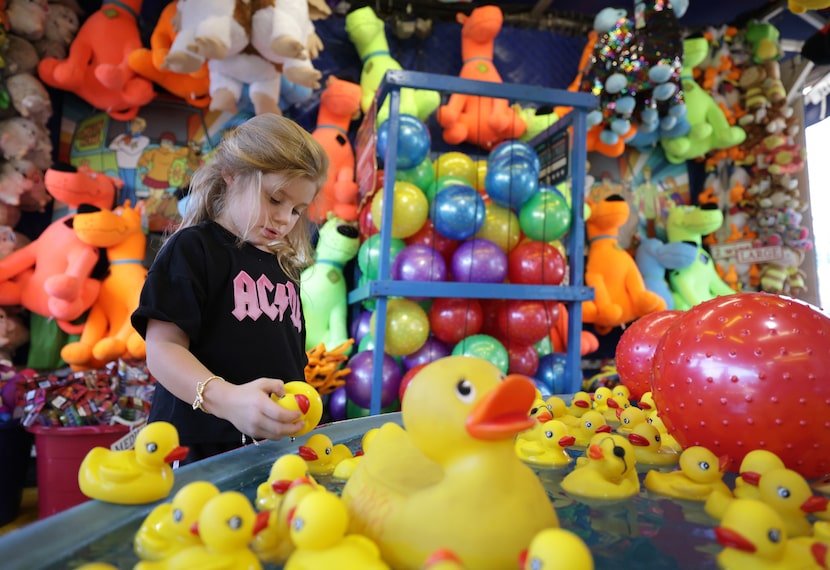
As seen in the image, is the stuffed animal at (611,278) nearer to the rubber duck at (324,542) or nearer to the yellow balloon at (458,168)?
the yellow balloon at (458,168)

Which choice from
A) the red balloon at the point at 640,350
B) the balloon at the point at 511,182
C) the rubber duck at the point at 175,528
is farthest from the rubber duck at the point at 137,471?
the balloon at the point at 511,182

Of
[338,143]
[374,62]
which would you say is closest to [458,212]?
[338,143]

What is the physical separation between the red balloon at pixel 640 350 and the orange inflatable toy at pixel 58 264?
1835mm

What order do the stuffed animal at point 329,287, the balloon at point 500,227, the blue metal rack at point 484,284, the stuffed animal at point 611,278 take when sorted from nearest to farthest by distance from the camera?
the blue metal rack at point 484,284 < the balloon at point 500,227 < the stuffed animal at point 329,287 < the stuffed animal at point 611,278

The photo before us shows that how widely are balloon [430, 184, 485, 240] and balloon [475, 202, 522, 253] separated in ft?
0.31

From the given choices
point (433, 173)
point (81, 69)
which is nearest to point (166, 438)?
point (433, 173)

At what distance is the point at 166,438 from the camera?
504 mm

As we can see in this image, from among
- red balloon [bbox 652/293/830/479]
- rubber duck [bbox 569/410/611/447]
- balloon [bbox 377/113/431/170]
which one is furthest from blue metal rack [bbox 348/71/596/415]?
red balloon [bbox 652/293/830/479]

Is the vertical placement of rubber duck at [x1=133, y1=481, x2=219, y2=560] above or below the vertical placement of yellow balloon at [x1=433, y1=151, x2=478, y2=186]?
below

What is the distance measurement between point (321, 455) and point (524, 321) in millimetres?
1547

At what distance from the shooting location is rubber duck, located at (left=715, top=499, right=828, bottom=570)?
0.39 m

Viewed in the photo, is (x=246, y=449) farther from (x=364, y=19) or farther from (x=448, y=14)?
(x=448, y=14)

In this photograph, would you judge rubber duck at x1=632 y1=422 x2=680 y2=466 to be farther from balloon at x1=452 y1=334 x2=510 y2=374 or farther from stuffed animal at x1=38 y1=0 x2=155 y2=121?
stuffed animal at x1=38 y1=0 x2=155 y2=121

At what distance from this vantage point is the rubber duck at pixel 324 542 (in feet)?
1.15
